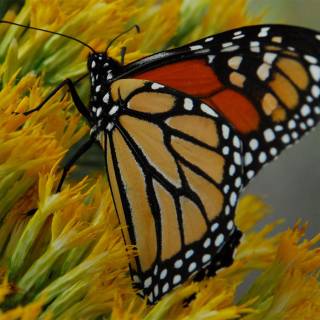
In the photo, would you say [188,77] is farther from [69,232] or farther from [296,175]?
[296,175]

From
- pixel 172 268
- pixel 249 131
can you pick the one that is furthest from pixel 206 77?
pixel 172 268

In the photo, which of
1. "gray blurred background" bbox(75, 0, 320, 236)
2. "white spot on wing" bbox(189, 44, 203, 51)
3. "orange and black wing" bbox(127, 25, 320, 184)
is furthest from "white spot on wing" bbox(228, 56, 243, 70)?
"gray blurred background" bbox(75, 0, 320, 236)

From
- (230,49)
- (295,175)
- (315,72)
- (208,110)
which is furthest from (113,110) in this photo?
(295,175)

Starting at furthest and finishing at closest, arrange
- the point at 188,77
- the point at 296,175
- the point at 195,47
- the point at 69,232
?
the point at 296,175, the point at 188,77, the point at 195,47, the point at 69,232

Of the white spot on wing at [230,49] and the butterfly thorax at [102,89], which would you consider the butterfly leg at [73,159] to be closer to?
the butterfly thorax at [102,89]

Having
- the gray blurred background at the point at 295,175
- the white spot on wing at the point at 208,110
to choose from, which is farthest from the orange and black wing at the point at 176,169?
the gray blurred background at the point at 295,175

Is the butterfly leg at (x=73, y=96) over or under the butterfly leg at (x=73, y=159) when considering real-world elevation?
over
